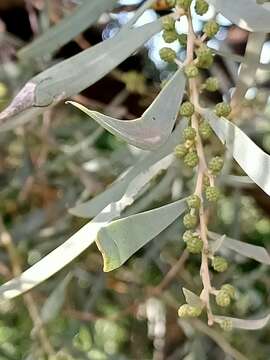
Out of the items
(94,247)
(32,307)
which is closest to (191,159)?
(32,307)

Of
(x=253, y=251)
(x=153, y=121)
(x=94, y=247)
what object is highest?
(x=153, y=121)

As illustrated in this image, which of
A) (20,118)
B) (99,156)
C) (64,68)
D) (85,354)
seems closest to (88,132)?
(99,156)

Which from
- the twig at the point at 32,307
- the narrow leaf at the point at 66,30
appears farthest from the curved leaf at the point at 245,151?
the twig at the point at 32,307

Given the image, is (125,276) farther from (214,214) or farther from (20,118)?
(20,118)

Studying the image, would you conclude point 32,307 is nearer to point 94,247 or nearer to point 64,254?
point 94,247

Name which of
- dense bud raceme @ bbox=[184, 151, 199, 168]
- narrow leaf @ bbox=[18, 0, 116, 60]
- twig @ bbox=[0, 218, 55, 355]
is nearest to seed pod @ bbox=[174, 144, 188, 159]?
dense bud raceme @ bbox=[184, 151, 199, 168]

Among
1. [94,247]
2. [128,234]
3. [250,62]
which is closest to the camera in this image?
[128,234]
